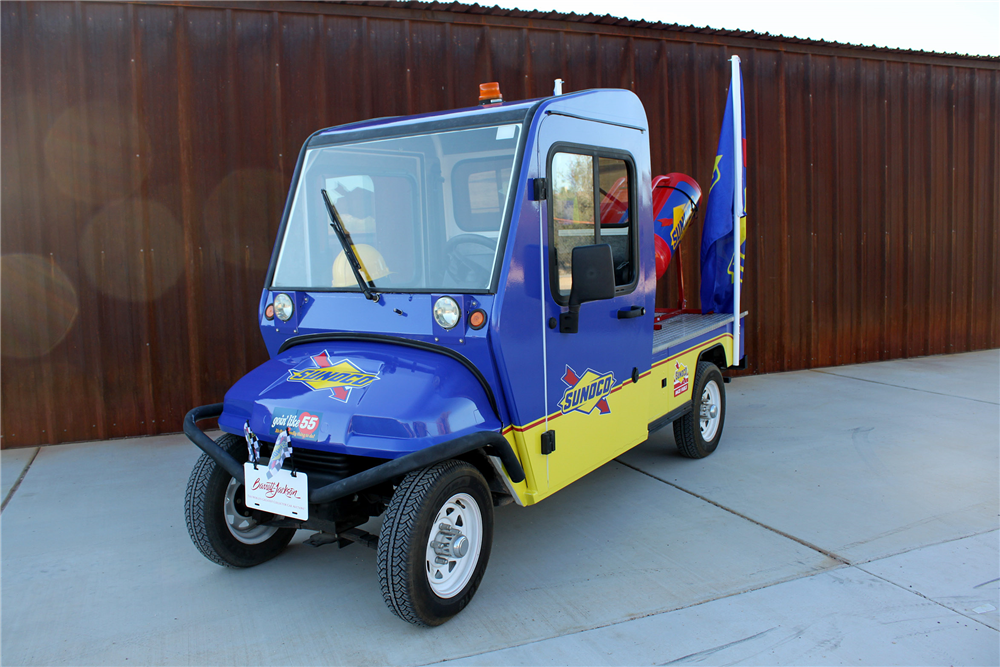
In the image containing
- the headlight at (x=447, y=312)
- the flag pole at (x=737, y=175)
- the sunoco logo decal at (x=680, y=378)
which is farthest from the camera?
the flag pole at (x=737, y=175)

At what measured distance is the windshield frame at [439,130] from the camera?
320cm

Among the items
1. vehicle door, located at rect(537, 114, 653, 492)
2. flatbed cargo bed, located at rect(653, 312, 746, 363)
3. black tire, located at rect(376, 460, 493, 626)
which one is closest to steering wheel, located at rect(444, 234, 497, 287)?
vehicle door, located at rect(537, 114, 653, 492)

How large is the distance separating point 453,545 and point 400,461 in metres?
0.57

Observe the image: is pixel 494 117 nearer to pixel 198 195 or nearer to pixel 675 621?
pixel 675 621

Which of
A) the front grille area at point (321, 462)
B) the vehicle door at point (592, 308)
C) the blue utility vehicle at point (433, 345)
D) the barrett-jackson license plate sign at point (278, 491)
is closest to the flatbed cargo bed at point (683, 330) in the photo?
the vehicle door at point (592, 308)

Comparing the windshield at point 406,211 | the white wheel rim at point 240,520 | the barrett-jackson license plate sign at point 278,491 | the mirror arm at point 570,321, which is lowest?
the white wheel rim at point 240,520

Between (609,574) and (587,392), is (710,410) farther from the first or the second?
(609,574)

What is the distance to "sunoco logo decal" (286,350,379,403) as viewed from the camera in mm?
3041

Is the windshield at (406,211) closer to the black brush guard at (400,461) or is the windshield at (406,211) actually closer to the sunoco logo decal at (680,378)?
the black brush guard at (400,461)

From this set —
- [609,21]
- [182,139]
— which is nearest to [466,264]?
[182,139]

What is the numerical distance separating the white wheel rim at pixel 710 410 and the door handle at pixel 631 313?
1.60 m

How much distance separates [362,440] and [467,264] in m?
0.97

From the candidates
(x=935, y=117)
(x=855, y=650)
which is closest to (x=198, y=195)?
(x=855, y=650)

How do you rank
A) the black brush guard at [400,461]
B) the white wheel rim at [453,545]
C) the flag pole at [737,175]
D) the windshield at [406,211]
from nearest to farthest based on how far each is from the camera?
the black brush guard at [400,461] < the white wheel rim at [453,545] < the windshield at [406,211] < the flag pole at [737,175]
